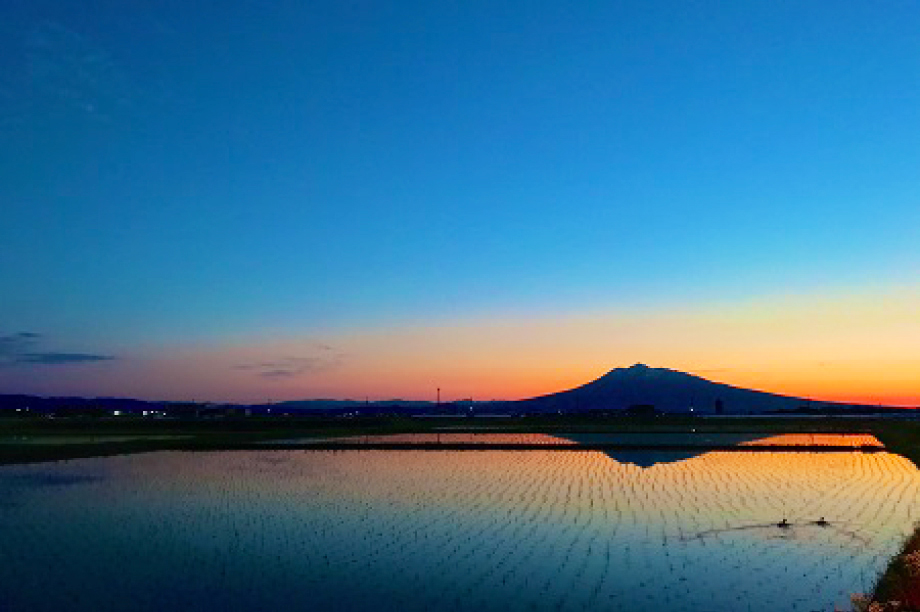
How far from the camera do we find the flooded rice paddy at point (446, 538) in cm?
1423

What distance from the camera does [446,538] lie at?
19375 millimetres

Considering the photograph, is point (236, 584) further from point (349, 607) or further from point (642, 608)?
point (642, 608)

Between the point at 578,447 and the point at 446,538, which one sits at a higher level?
the point at 578,447

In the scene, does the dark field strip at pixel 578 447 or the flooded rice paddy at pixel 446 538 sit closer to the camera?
the flooded rice paddy at pixel 446 538

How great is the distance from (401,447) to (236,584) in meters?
36.0

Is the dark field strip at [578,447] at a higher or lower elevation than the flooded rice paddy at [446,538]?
higher

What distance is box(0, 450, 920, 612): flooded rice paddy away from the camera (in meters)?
14.2

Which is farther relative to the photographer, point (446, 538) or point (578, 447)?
point (578, 447)

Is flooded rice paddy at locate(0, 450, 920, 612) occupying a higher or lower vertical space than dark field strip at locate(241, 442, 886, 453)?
lower

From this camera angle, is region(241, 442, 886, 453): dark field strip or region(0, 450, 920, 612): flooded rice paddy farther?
region(241, 442, 886, 453): dark field strip

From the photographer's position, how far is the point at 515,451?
49094mm

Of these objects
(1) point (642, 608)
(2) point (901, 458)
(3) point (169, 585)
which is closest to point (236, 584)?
(3) point (169, 585)

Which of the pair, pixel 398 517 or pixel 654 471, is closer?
pixel 398 517

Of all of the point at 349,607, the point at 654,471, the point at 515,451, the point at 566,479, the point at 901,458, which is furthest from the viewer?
the point at 515,451
